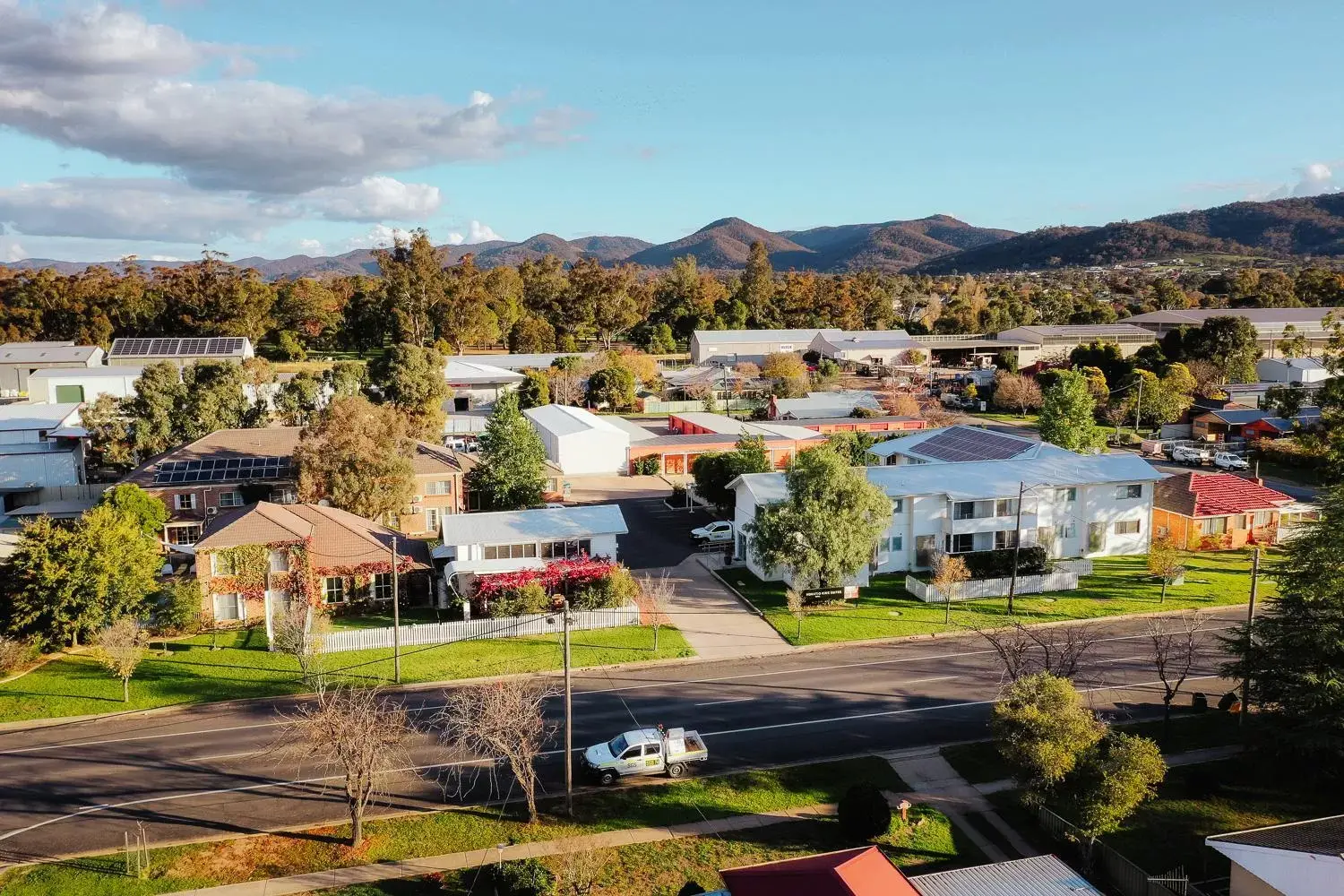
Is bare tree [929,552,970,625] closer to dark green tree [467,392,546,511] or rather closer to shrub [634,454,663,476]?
dark green tree [467,392,546,511]

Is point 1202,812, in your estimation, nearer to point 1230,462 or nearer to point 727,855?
point 727,855

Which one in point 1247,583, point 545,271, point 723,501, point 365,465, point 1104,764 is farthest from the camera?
point 545,271

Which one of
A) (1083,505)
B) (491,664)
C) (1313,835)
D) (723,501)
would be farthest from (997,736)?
(723,501)

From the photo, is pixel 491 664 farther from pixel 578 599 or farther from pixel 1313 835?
pixel 1313 835

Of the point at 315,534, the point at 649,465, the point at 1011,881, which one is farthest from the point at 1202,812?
the point at 649,465

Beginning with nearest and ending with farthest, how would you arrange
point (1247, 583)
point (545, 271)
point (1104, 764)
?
point (1104, 764), point (1247, 583), point (545, 271)

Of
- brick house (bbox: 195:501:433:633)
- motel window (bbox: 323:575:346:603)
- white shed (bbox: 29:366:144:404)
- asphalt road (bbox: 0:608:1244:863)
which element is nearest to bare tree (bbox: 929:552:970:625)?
asphalt road (bbox: 0:608:1244:863)

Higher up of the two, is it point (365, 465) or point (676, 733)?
point (365, 465)
